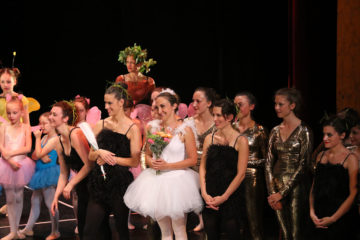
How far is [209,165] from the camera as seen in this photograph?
431 centimetres

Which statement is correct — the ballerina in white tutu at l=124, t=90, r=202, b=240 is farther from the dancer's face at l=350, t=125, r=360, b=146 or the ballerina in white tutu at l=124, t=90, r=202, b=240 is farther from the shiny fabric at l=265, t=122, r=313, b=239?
the dancer's face at l=350, t=125, r=360, b=146

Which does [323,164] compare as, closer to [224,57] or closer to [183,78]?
[224,57]

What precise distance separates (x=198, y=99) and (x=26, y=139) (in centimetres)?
207

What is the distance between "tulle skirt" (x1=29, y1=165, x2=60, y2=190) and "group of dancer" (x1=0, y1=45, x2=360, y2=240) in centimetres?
128

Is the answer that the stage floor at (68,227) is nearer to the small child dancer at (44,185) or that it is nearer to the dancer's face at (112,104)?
the small child dancer at (44,185)

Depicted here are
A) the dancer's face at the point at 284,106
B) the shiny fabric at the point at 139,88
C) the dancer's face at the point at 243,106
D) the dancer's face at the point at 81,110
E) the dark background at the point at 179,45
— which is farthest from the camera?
the shiny fabric at the point at 139,88

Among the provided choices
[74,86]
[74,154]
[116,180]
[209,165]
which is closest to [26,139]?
[74,154]

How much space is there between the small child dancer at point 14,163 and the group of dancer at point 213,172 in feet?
4.24

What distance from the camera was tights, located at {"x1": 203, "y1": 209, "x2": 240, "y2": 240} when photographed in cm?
417

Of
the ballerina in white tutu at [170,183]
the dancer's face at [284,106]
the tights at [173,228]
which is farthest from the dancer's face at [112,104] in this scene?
the dancer's face at [284,106]

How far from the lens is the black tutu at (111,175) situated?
426 cm

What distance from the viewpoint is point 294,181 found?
4.49 meters

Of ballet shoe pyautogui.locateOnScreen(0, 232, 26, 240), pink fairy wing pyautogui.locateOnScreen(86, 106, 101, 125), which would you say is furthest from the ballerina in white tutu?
ballet shoe pyautogui.locateOnScreen(0, 232, 26, 240)

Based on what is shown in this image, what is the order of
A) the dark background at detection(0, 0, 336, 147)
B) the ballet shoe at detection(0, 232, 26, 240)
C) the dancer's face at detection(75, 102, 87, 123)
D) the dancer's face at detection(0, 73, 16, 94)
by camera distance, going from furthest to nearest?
the dancer's face at detection(0, 73, 16, 94), the dark background at detection(0, 0, 336, 147), the dancer's face at detection(75, 102, 87, 123), the ballet shoe at detection(0, 232, 26, 240)
